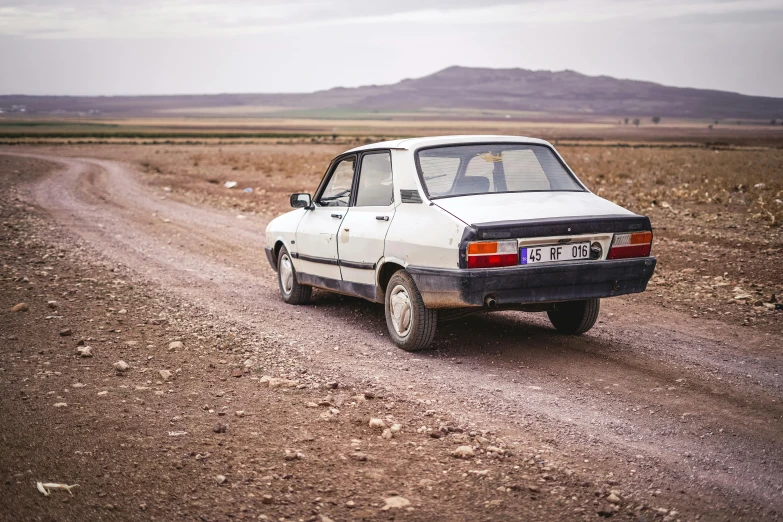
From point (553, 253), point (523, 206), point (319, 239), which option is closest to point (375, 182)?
point (319, 239)

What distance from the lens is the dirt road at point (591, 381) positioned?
3.72 meters

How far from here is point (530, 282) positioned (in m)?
5.42

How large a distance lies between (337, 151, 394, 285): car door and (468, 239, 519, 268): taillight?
43.2 inches

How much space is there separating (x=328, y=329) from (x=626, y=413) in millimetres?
3146

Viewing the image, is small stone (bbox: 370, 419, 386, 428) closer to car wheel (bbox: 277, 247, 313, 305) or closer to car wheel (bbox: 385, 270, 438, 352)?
car wheel (bbox: 385, 270, 438, 352)

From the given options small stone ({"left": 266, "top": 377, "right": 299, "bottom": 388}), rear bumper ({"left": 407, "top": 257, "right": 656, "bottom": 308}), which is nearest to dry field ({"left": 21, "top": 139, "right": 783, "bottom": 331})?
rear bumper ({"left": 407, "top": 257, "right": 656, "bottom": 308})

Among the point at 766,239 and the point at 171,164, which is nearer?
the point at 766,239

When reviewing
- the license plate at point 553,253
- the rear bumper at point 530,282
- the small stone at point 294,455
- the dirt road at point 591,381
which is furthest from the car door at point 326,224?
the small stone at point 294,455

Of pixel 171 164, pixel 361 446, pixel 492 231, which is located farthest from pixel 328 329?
pixel 171 164

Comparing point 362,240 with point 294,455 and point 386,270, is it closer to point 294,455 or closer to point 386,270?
point 386,270

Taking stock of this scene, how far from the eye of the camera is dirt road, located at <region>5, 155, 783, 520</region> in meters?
3.72

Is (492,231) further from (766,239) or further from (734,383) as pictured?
(766,239)

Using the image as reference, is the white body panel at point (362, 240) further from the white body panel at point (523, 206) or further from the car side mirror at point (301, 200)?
the car side mirror at point (301, 200)

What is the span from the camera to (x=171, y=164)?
39844 millimetres
